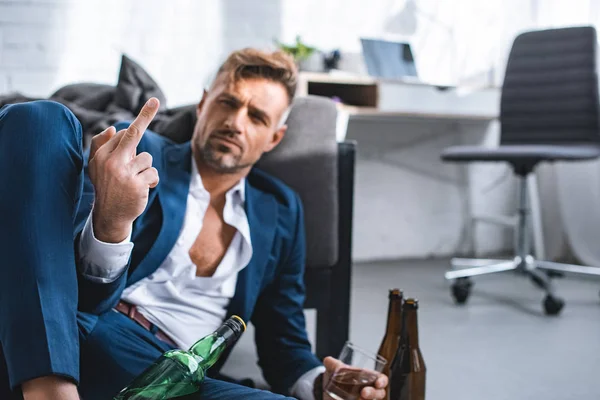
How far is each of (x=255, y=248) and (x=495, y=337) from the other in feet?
3.94

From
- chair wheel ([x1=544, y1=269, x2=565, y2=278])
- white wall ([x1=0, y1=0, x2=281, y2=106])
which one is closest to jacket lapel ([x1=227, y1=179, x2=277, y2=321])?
chair wheel ([x1=544, y1=269, x2=565, y2=278])

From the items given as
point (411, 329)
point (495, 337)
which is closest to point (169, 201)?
point (411, 329)

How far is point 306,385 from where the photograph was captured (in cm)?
131

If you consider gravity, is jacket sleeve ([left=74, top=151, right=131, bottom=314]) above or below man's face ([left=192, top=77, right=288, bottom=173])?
below

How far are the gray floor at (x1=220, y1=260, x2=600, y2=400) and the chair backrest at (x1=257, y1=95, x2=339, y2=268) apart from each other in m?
0.46

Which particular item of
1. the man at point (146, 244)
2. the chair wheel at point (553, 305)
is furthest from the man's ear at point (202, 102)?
the chair wheel at point (553, 305)

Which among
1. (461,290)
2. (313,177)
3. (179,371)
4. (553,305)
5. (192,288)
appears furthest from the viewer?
(461,290)

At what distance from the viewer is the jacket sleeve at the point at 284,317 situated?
4.65 feet

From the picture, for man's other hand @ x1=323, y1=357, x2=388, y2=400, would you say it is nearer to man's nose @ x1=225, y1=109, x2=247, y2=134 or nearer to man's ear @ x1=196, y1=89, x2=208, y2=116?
man's nose @ x1=225, y1=109, x2=247, y2=134

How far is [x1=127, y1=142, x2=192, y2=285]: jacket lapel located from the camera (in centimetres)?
125

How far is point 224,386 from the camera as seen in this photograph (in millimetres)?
1042

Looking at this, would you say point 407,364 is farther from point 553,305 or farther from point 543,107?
point 543,107

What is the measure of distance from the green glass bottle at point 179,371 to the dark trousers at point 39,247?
0.06m

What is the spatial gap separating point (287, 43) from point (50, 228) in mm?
2780
